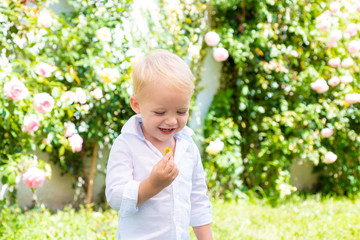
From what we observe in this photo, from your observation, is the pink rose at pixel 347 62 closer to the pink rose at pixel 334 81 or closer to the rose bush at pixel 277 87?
the rose bush at pixel 277 87

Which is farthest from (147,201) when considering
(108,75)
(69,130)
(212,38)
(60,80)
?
(212,38)

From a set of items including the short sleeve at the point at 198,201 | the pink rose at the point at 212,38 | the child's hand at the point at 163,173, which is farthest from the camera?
the pink rose at the point at 212,38

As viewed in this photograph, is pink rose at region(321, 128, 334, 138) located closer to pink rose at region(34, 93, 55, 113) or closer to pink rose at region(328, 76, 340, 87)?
pink rose at region(328, 76, 340, 87)

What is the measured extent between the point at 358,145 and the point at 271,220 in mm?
1822

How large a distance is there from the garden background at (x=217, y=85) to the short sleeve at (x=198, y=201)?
1.60 m

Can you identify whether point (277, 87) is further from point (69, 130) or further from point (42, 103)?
point (42, 103)

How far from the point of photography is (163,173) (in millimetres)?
1216

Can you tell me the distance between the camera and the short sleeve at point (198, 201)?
1.56 meters

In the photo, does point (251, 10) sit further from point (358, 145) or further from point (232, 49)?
point (358, 145)

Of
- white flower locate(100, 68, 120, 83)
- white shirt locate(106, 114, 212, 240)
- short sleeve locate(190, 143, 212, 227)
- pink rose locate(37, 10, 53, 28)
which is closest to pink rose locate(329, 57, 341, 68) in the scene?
white flower locate(100, 68, 120, 83)

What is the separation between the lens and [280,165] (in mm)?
4227

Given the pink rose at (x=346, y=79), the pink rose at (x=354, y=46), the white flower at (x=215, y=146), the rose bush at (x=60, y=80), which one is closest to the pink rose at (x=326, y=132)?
the pink rose at (x=346, y=79)

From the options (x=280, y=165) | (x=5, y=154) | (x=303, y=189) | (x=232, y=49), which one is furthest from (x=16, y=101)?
(x=303, y=189)

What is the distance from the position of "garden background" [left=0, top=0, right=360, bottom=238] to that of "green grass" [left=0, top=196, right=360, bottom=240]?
26cm
